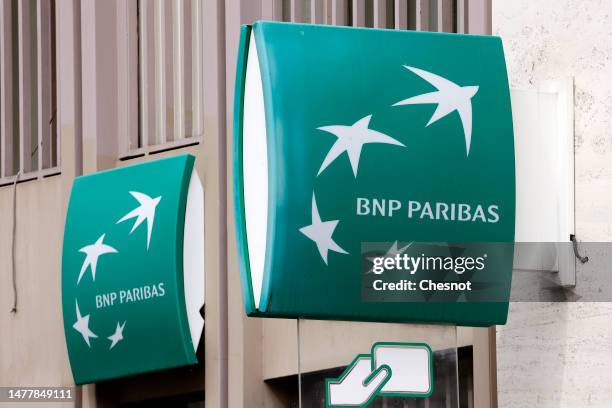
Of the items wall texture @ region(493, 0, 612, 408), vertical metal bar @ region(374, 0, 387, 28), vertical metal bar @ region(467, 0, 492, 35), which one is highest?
vertical metal bar @ region(374, 0, 387, 28)

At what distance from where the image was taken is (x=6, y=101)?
19594 millimetres

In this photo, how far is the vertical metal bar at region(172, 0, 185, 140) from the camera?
1727cm

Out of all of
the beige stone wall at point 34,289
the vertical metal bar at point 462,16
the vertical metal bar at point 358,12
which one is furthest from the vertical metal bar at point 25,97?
the vertical metal bar at point 462,16

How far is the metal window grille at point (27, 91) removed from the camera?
19.2 meters

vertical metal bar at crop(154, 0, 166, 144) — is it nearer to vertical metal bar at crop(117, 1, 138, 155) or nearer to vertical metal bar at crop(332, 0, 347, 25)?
vertical metal bar at crop(117, 1, 138, 155)

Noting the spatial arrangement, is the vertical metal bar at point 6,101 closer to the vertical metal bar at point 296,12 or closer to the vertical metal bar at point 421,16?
the vertical metal bar at point 296,12

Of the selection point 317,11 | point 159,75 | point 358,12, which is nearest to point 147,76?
point 159,75

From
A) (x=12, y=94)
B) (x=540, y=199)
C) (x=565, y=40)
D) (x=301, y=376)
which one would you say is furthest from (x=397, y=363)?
(x=12, y=94)

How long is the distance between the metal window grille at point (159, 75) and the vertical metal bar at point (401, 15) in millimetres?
3300

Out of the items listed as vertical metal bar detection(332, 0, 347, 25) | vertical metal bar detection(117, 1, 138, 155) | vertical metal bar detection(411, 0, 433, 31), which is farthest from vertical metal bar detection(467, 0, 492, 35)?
vertical metal bar detection(117, 1, 138, 155)

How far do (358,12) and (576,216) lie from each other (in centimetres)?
433

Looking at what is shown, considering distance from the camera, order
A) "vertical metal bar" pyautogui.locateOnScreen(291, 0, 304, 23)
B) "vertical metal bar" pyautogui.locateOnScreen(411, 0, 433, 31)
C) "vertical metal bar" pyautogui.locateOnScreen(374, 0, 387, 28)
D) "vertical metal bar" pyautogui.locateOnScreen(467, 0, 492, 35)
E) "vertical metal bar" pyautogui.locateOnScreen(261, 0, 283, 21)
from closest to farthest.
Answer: "vertical metal bar" pyautogui.locateOnScreen(467, 0, 492, 35) < "vertical metal bar" pyautogui.locateOnScreen(411, 0, 433, 31) < "vertical metal bar" pyautogui.locateOnScreen(374, 0, 387, 28) < "vertical metal bar" pyautogui.locateOnScreen(291, 0, 304, 23) < "vertical metal bar" pyautogui.locateOnScreen(261, 0, 283, 21)

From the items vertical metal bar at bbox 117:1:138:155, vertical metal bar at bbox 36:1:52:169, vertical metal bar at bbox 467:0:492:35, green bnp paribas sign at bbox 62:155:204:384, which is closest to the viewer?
Answer: vertical metal bar at bbox 467:0:492:35

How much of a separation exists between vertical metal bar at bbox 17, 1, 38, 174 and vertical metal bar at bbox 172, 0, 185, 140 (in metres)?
2.57
